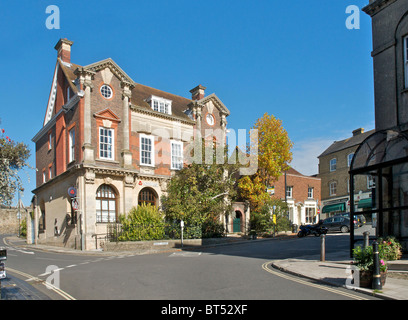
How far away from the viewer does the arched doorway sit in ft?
119

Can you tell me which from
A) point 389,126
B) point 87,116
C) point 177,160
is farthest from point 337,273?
point 177,160

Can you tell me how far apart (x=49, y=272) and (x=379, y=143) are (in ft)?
42.5

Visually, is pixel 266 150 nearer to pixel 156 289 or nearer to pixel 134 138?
pixel 134 138

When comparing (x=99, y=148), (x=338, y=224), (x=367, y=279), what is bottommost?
(x=338, y=224)

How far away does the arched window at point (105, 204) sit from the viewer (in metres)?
26.8

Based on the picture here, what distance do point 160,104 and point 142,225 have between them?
38.7 ft

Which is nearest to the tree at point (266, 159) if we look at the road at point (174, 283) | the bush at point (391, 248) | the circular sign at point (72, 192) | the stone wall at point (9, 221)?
the circular sign at point (72, 192)

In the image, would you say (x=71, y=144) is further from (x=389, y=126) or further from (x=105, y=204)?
(x=389, y=126)

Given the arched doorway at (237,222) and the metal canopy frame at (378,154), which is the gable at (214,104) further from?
the metal canopy frame at (378,154)

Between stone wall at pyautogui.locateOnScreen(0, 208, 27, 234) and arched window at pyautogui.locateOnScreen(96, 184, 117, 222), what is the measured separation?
33081mm

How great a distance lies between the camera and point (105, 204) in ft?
89.6

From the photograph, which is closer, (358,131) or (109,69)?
(109,69)

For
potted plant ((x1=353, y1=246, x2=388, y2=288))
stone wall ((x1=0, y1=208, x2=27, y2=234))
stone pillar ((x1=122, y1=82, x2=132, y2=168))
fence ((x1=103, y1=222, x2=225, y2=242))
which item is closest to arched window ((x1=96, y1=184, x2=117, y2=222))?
fence ((x1=103, y1=222, x2=225, y2=242))

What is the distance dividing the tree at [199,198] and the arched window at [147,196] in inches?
56.4
